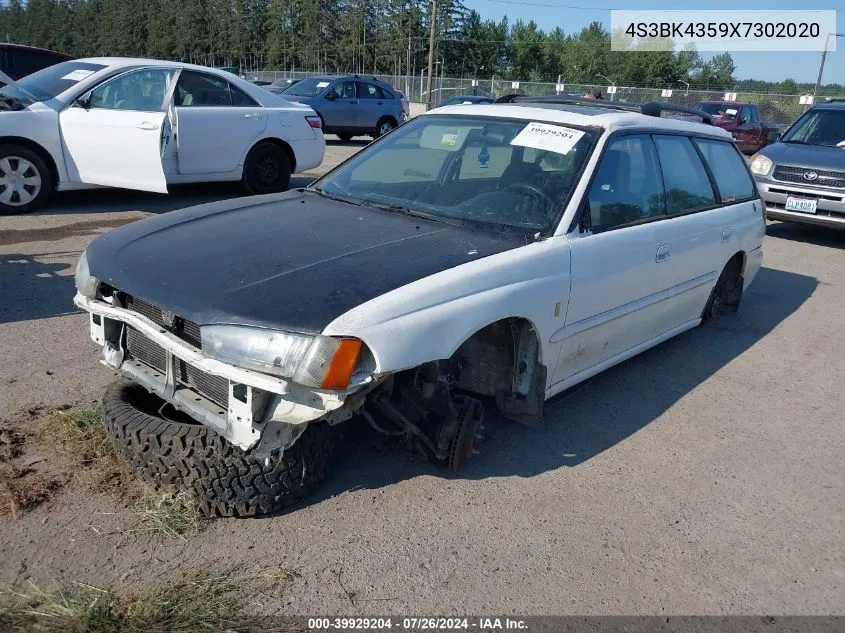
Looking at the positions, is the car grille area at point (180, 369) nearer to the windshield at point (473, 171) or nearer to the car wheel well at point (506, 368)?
the car wheel well at point (506, 368)

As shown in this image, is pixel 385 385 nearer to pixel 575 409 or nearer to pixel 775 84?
pixel 575 409

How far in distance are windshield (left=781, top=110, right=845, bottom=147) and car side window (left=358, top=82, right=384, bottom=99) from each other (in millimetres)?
11110

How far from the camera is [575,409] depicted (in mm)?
4262

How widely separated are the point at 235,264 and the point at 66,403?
4.90ft

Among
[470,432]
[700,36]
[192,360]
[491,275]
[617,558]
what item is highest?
[700,36]

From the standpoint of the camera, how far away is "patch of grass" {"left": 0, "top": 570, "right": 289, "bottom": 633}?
90.4 inches

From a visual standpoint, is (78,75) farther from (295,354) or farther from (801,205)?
(801,205)

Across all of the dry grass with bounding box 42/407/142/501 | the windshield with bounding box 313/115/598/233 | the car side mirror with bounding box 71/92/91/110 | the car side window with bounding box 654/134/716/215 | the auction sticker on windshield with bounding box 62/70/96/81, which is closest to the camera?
the dry grass with bounding box 42/407/142/501

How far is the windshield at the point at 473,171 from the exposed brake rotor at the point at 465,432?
893mm

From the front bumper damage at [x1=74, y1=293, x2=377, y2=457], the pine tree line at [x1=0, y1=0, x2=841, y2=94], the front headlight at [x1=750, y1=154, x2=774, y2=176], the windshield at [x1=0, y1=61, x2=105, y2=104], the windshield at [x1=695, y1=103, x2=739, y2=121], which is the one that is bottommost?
the front bumper damage at [x1=74, y1=293, x2=377, y2=457]

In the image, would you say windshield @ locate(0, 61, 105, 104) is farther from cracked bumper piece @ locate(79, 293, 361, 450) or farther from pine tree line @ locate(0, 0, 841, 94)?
pine tree line @ locate(0, 0, 841, 94)

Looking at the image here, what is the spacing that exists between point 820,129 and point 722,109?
1457cm

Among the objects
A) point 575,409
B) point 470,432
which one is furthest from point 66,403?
point 575,409

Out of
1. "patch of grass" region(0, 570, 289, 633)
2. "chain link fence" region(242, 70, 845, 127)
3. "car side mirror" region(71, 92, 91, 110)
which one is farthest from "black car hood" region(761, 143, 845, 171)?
"chain link fence" region(242, 70, 845, 127)
